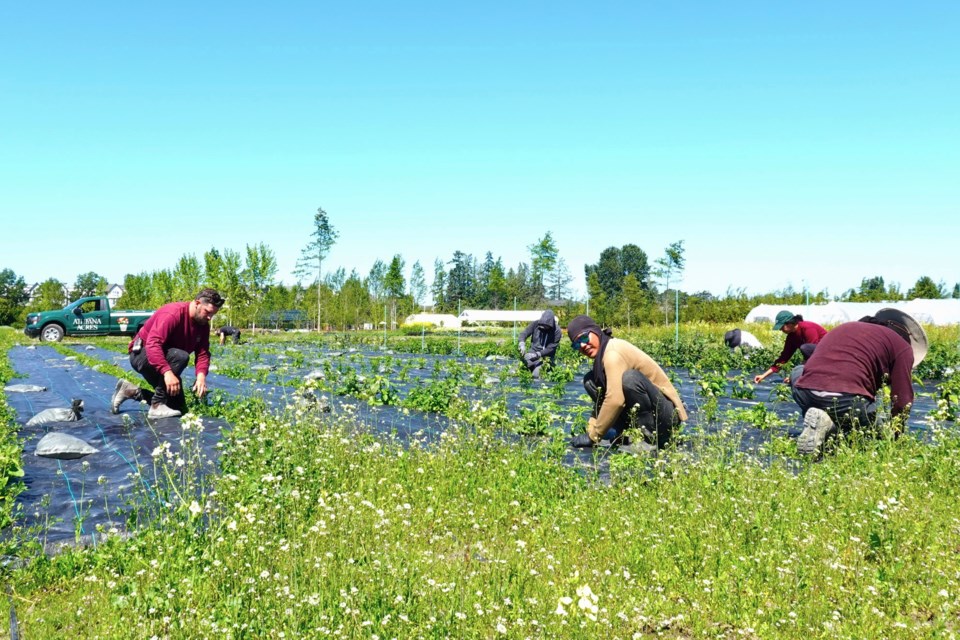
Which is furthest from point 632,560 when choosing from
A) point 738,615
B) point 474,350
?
point 474,350

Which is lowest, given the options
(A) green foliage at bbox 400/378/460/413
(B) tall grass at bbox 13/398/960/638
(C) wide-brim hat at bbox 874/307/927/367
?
(B) tall grass at bbox 13/398/960/638

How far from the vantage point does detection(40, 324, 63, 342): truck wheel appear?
3231cm

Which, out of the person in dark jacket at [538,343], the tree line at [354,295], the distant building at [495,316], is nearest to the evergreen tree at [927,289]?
the tree line at [354,295]

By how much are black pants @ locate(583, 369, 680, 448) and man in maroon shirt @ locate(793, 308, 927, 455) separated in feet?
4.63

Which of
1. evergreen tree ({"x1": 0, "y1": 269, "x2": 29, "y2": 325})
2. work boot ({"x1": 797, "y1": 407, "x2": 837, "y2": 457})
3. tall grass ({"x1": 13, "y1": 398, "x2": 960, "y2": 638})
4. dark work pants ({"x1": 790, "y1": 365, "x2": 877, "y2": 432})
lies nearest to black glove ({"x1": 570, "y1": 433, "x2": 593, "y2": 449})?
tall grass ({"x1": 13, "y1": 398, "x2": 960, "y2": 638})

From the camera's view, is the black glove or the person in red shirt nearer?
the black glove

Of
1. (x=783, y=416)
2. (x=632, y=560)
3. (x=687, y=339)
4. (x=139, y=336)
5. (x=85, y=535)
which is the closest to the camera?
(x=632, y=560)

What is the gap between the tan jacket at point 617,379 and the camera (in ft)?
21.7

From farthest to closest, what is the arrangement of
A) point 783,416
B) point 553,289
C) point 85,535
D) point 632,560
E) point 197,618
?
point 553,289 < point 783,416 < point 85,535 < point 632,560 < point 197,618

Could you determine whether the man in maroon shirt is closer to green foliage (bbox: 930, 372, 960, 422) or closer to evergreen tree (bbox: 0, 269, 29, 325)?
green foliage (bbox: 930, 372, 960, 422)

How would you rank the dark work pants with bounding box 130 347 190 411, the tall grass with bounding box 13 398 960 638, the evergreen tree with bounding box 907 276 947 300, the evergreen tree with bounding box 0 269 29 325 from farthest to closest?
the evergreen tree with bounding box 0 269 29 325
the evergreen tree with bounding box 907 276 947 300
the dark work pants with bounding box 130 347 190 411
the tall grass with bounding box 13 398 960 638

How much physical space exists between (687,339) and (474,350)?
911cm

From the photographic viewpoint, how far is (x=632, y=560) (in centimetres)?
409

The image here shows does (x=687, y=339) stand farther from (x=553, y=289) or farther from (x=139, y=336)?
(x=553, y=289)
